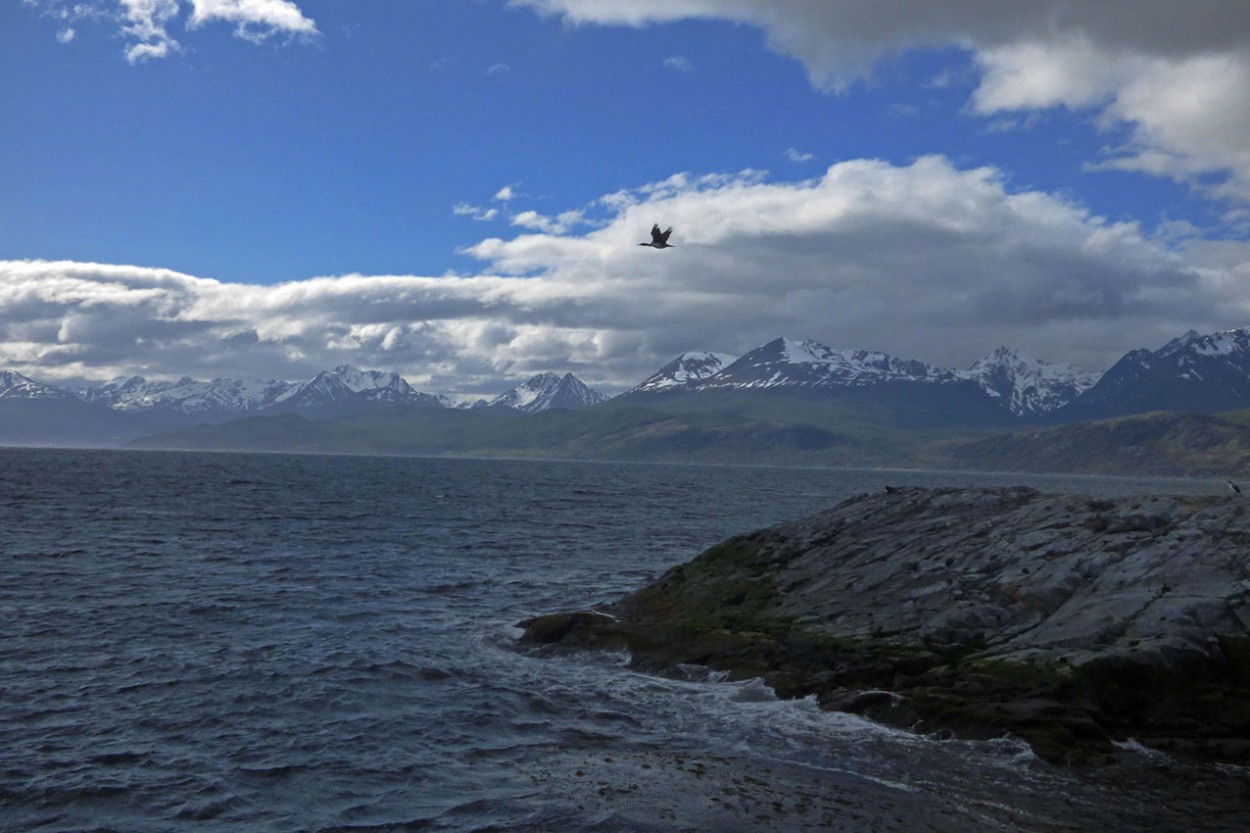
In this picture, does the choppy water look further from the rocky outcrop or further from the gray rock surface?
the gray rock surface

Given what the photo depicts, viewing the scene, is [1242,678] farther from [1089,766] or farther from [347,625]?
[347,625]

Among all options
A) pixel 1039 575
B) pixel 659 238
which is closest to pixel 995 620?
pixel 1039 575

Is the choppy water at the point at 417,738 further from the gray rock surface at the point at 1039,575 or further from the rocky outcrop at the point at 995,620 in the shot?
the gray rock surface at the point at 1039,575

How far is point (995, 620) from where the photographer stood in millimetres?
34250

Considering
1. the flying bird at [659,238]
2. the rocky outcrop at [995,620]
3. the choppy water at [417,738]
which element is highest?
the flying bird at [659,238]

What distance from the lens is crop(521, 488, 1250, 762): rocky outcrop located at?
27.8 metres

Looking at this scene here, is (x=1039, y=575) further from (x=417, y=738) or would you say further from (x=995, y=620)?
(x=417, y=738)

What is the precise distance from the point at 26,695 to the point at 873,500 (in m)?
41.6

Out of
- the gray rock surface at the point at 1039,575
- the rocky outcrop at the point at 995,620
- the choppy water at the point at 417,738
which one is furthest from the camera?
the gray rock surface at the point at 1039,575

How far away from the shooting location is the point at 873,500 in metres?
54.0

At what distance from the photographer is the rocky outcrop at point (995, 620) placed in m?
27.8

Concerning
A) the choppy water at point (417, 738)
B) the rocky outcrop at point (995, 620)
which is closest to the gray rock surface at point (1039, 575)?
the rocky outcrop at point (995, 620)

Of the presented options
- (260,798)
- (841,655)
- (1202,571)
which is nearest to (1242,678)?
(1202,571)

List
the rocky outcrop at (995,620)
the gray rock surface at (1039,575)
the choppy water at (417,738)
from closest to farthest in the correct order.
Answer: the choppy water at (417,738)
the rocky outcrop at (995,620)
the gray rock surface at (1039,575)
